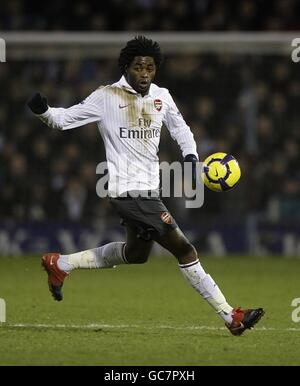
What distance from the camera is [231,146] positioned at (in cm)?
1620

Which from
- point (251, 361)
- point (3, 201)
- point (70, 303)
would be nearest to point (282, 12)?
point (3, 201)

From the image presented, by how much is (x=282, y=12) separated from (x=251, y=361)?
13.0 meters

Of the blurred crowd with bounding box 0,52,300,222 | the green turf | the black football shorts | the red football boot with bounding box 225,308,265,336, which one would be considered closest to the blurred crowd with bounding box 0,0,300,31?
the blurred crowd with bounding box 0,52,300,222

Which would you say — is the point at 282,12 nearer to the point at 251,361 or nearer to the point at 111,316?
the point at 111,316

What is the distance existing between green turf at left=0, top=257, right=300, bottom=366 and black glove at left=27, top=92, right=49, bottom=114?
1770 mm

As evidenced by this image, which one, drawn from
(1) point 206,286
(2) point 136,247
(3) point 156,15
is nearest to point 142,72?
(2) point 136,247

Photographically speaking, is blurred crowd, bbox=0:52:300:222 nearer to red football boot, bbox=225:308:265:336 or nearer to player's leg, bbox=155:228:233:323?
player's leg, bbox=155:228:233:323

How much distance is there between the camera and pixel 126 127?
Result: 7754 millimetres

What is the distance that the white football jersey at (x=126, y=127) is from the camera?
773 centimetres

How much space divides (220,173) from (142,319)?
1676 millimetres

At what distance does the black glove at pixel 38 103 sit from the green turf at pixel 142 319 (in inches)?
69.7

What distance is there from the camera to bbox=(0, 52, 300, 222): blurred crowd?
51.6ft

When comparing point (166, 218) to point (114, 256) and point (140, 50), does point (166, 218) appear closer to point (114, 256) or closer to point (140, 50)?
point (114, 256)

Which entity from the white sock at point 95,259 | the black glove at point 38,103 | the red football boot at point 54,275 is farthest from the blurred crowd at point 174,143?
the black glove at point 38,103
